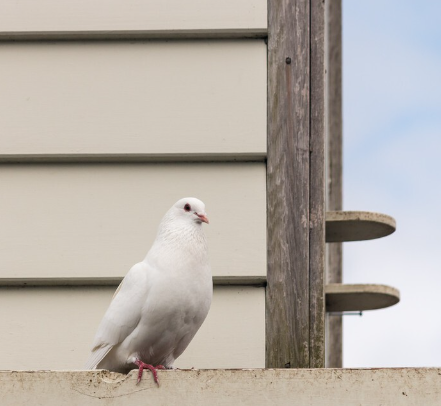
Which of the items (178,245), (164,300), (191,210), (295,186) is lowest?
(164,300)

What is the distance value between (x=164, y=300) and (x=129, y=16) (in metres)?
1.39

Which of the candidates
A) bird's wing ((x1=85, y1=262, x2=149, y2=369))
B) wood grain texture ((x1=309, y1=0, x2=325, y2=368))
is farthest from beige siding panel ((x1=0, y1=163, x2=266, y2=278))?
bird's wing ((x1=85, y1=262, x2=149, y2=369))

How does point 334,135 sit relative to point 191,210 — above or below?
above

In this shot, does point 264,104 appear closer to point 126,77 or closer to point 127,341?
point 126,77

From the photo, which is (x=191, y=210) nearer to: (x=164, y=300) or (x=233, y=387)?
(x=164, y=300)

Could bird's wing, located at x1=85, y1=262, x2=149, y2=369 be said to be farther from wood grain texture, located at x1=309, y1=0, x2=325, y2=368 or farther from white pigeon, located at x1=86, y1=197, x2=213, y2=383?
wood grain texture, located at x1=309, y1=0, x2=325, y2=368

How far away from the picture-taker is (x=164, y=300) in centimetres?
403

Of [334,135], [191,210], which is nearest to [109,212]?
[191,210]

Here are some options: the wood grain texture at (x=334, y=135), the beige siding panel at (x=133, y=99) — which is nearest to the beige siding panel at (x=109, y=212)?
the beige siding panel at (x=133, y=99)

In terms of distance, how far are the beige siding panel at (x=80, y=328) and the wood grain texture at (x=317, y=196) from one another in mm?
215

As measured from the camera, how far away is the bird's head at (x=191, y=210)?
4.25m

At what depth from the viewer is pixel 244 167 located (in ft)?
15.1

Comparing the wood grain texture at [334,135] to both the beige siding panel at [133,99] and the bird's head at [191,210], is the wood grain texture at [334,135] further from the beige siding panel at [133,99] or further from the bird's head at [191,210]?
the bird's head at [191,210]

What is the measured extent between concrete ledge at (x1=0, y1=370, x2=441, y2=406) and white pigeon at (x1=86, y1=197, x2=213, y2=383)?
700 millimetres
